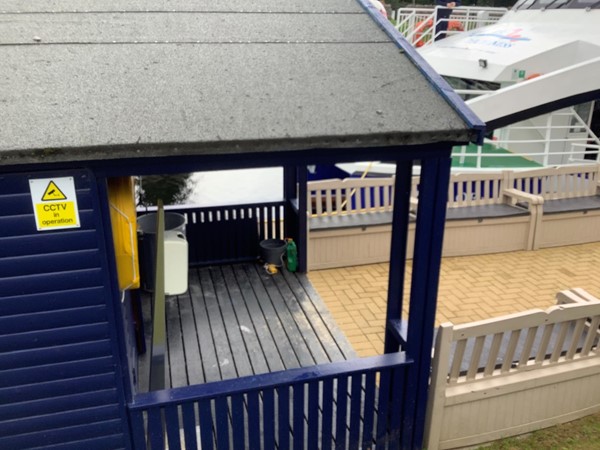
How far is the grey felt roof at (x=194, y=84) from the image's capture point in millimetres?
2471

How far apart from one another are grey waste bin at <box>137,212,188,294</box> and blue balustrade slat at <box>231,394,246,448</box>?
45.5 inches

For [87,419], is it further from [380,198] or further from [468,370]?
[380,198]

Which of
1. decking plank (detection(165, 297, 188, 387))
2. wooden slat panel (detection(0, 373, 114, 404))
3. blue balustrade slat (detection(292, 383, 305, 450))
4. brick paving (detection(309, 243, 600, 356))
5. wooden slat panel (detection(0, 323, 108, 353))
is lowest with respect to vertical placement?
brick paving (detection(309, 243, 600, 356))

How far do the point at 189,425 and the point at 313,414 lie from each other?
0.84 metres

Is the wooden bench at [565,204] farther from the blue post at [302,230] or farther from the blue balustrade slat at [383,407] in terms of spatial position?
the blue balustrade slat at [383,407]

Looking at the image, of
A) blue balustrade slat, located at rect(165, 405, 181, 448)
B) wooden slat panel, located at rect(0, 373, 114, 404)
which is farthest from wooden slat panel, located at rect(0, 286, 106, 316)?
blue balustrade slat, located at rect(165, 405, 181, 448)

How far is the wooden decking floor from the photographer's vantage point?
15.0ft

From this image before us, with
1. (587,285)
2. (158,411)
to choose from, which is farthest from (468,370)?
(587,285)

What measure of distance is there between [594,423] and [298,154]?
349 cm

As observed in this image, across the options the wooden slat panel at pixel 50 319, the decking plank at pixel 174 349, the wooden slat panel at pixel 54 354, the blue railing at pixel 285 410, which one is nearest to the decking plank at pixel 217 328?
the decking plank at pixel 174 349

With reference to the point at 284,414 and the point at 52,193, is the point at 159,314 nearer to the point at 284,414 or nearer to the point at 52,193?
the point at 284,414

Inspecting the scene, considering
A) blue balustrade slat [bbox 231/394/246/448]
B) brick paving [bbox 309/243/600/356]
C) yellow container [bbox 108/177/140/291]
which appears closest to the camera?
yellow container [bbox 108/177/140/291]

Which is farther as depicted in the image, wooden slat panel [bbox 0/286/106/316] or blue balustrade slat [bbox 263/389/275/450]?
blue balustrade slat [bbox 263/389/275/450]

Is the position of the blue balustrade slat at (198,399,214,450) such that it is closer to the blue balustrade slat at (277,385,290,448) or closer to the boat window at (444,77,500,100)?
the blue balustrade slat at (277,385,290,448)
